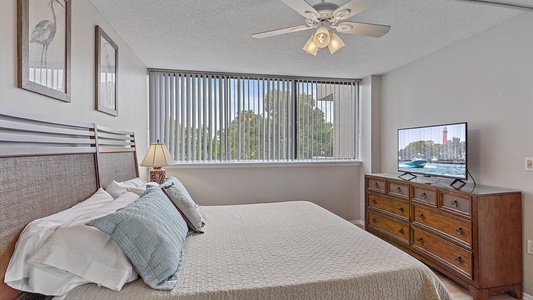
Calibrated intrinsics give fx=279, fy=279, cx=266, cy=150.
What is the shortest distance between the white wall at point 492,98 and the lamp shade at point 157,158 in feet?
10.3

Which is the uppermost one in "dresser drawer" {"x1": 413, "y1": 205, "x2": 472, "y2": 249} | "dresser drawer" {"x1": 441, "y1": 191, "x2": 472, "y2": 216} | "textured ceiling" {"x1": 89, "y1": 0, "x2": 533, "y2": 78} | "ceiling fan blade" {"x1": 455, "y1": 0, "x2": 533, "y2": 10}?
"textured ceiling" {"x1": 89, "y1": 0, "x2": 533, "y2": 78}

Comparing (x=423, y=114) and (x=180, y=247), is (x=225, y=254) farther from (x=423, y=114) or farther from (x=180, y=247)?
(x=423, y=114)

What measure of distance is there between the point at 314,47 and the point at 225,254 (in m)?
1.62

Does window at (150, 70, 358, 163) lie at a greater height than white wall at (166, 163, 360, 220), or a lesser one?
greater

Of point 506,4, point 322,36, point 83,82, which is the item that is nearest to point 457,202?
point 506,4

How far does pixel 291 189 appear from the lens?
4.36 m

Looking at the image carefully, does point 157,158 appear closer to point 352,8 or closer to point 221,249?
point 221,249

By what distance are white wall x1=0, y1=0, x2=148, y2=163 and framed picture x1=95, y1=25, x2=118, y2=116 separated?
5cm

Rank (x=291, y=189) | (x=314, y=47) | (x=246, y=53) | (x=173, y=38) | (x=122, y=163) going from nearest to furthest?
(x=314, y=47) → (x=122, y=163) → (x=173, y=38) → (x=246, y=53) → (x=291, y=189)

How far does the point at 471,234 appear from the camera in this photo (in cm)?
231

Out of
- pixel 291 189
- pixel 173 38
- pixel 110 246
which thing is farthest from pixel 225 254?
pixel 291 189

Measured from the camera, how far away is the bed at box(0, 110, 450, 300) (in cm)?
118

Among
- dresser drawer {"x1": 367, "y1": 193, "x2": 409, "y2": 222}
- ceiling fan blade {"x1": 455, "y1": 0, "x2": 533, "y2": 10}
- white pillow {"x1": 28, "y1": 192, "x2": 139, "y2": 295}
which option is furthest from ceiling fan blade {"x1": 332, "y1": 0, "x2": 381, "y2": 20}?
dresser drawer {"x1": 367, "y1": 193, "x2": 409, "y2": 222}

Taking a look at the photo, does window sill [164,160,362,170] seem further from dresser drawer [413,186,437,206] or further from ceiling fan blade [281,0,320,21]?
ceiling fan blade [281,0,320,21]
